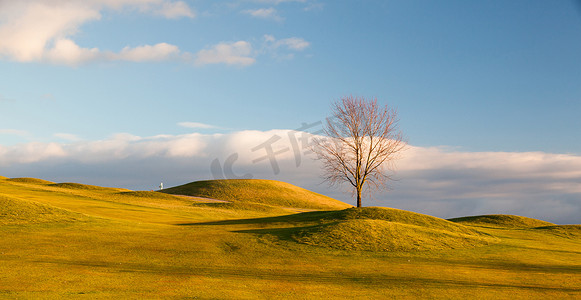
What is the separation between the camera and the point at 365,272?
63.8 ft

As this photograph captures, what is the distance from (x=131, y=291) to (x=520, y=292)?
47.6 ft

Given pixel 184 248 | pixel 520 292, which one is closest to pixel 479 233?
pixel 520 292

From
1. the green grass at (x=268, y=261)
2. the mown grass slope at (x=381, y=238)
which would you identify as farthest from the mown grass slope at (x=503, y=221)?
the mown grass slope at (x=381, y=238)

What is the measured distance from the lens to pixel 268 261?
69.3 feet

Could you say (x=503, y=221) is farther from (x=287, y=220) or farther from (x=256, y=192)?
(x=256, y=192)

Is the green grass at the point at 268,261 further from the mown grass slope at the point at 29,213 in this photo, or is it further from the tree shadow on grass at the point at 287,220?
the tree shadow on grass at the point at 287,220

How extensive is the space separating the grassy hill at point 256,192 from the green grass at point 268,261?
149 feet

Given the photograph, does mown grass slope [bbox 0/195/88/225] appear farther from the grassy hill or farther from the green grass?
the grassy hill

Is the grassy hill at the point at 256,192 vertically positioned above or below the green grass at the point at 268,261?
above

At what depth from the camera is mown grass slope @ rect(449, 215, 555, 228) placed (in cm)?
4619

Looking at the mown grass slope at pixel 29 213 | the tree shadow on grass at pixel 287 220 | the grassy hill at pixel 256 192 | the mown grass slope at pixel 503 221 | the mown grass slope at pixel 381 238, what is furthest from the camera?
the grassy hill at pixel 256 192

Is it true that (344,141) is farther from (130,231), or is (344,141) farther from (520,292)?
(520,292)

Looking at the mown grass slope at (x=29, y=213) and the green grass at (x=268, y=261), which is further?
the mown grass slope at (x=29, y=213)

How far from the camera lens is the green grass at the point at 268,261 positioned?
16078 mm
